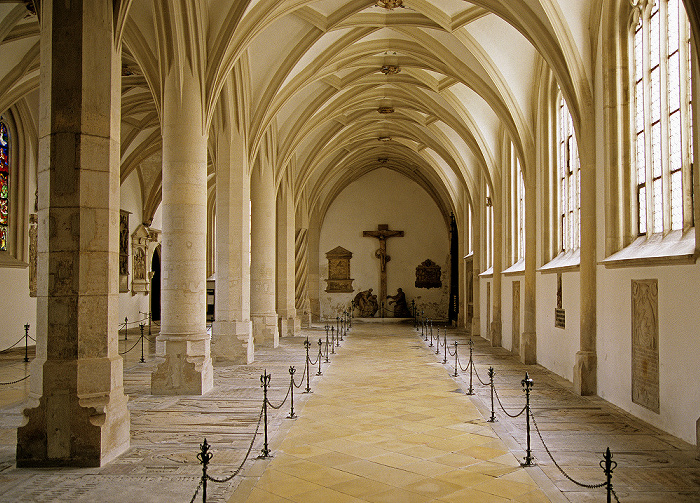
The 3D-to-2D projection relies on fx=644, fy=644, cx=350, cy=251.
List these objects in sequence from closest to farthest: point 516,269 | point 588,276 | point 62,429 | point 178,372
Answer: point 62,429, point 178,372, point 588,276, point 516,269

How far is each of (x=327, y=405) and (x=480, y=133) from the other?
40.1ft

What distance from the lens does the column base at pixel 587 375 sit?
10150mm

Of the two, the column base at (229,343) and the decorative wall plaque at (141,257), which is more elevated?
the decorative wall plaque at (141,257)

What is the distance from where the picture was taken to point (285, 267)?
71.9ft

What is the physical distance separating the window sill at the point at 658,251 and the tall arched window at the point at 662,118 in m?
0.18

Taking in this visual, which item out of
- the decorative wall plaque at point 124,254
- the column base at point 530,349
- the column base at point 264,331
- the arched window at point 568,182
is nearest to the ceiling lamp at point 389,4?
the arched window at point 568,182

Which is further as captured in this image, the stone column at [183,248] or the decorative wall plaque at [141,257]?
the decorative wall plaque at [141,257]

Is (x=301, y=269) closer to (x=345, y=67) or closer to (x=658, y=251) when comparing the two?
(x=345, y=67)

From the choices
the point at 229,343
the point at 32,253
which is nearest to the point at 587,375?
the point at 229,343

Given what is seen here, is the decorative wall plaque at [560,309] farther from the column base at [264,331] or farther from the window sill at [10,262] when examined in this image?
the window sill at [10,262]

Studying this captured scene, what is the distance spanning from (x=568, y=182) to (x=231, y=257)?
23.1 ft

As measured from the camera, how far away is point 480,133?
1922 centimetres

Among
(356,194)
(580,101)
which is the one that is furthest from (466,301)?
(580,101)

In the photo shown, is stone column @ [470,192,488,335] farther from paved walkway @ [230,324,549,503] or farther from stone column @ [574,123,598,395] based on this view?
stone column @ [574,123,598,395]
